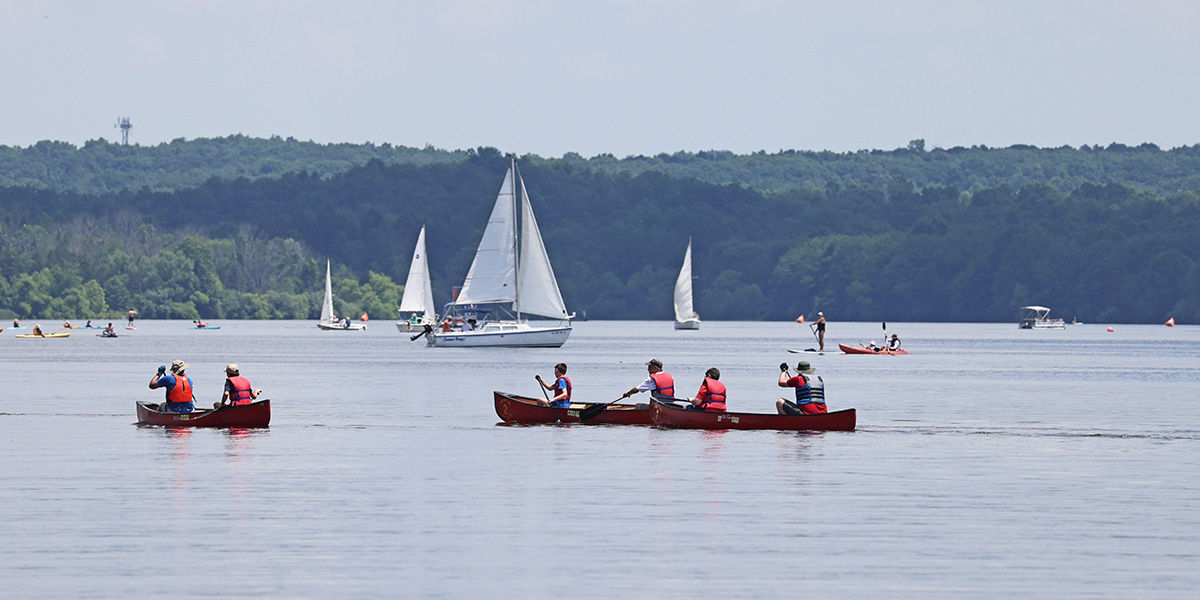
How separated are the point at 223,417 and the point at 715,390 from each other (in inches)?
521

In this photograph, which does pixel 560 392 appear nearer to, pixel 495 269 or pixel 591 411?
pixel 591 411

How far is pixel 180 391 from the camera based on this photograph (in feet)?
172

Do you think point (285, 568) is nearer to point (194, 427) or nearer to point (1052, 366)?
point (194, 427)

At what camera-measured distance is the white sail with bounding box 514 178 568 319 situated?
12138cm

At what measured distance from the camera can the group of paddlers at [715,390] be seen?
50.5 metres

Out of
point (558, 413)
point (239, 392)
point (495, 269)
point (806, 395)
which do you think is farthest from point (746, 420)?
point (495, 269)

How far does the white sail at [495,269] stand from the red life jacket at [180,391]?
68.2m

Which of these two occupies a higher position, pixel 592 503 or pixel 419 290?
pixel 419 290

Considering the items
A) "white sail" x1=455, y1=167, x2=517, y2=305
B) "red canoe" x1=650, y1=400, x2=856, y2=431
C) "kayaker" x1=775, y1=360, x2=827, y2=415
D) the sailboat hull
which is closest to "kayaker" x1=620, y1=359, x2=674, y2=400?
"red canoe" x1=650, y1=400, x2=856, y2=431

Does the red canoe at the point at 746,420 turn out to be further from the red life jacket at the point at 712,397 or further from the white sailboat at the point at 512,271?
the white sailboat at the point at 512,271

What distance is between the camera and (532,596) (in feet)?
82.8

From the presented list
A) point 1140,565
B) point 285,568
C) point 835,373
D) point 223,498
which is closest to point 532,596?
point 285,568

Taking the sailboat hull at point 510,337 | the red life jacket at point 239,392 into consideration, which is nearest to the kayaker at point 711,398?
the red life jacket at point 239,392

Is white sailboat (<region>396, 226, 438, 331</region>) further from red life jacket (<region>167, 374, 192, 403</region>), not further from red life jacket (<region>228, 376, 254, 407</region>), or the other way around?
red life jacket (<region>228, 376, 254, 407</region>)
